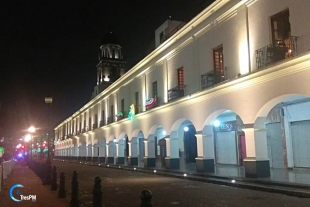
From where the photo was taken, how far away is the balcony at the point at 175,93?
20906 millimetres

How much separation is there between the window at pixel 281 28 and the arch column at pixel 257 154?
356 centimetres

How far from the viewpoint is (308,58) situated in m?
11.2

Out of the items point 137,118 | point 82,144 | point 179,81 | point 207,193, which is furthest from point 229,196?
point 82,144

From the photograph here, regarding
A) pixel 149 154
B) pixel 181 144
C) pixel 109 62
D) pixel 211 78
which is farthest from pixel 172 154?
pixel 109 62

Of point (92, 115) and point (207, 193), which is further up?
point (92, 115)

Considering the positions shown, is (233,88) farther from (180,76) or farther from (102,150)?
(102,150)

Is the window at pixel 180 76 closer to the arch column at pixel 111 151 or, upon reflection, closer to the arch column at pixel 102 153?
the arch column at pixel 111 151

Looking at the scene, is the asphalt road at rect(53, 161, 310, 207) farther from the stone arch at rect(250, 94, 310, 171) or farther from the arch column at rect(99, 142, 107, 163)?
the arch column at rect(99, 142, 107, 163)

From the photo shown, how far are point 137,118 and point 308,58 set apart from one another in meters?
18.0

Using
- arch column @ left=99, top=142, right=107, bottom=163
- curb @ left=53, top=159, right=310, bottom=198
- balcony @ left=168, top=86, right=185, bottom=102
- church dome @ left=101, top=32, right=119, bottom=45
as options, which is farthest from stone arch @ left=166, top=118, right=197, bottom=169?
church dome @ left=101, top=32, right=119, bottom=45

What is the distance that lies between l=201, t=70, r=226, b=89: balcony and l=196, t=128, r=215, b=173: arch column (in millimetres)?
2320

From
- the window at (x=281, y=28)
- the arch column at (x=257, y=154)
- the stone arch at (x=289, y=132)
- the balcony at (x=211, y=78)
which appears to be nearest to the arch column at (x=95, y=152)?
the balcony at (x=211, y=78)

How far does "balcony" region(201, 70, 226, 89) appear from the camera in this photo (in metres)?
17.0

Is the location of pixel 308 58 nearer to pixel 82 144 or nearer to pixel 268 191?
pixel 268 191
